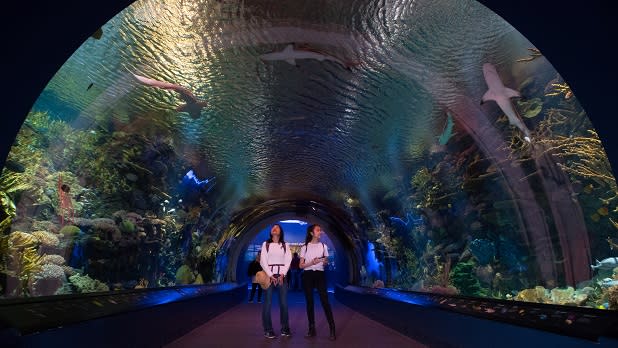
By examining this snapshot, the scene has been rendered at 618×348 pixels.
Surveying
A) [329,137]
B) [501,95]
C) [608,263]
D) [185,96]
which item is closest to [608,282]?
[608,263]

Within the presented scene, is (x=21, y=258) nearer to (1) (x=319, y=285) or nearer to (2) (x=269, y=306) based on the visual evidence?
(2) (x=269, y=306)

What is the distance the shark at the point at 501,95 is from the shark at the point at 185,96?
12.3 ft

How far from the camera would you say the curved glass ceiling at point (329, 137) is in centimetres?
512

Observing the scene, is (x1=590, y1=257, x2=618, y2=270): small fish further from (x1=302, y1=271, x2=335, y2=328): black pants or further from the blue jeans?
the blue jeans

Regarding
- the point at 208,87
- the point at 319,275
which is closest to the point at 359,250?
the point at 319,275

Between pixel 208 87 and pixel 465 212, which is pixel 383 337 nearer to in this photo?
pixel 465 212

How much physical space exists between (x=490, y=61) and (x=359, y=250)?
43.4 feet

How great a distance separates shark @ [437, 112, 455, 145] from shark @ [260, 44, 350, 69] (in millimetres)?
1956

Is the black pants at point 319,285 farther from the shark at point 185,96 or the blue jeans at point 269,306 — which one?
the shark at point 185,96

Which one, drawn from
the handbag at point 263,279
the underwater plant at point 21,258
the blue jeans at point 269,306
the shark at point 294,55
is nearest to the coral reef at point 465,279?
the blue jeans at point 269,306

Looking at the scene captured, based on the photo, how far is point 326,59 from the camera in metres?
5.78

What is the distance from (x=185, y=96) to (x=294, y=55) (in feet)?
5.99

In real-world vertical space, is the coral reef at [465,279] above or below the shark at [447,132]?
below

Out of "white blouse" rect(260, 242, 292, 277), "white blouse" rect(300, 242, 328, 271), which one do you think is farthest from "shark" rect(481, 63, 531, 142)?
"white blouse" rect(260, 242, 292, 277)
